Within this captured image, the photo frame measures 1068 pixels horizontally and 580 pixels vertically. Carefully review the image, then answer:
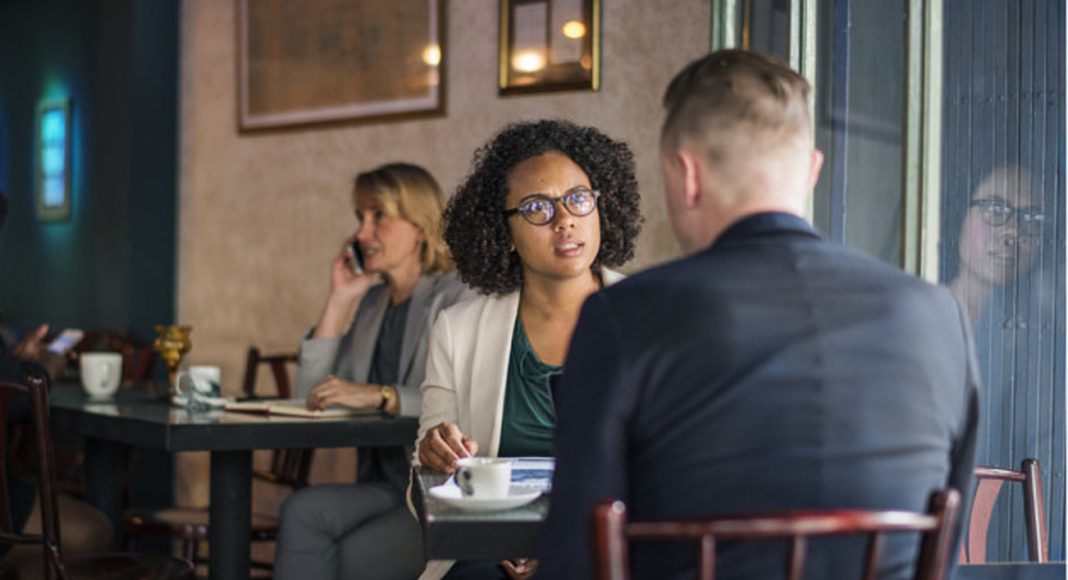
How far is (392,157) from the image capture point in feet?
16.1

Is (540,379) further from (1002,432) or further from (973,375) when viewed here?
(973,375)

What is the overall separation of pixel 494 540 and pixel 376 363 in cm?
202

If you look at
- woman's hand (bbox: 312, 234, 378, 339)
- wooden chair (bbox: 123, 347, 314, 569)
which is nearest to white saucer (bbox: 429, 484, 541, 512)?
wooden chair (bbox: 123, 347, 314, 569)

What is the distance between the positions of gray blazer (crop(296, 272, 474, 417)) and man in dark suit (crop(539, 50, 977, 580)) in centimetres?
191

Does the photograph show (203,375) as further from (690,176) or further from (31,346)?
(690,176)

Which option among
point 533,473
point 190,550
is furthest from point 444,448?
point 190,550

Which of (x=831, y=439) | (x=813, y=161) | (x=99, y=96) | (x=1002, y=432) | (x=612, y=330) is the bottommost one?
(x=1002, y=432)

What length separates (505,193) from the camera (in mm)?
2859

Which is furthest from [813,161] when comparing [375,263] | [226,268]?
[226,268]

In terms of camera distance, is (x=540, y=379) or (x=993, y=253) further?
(x=993, y=253)

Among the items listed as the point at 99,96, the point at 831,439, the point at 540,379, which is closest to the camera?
the point at 831,439

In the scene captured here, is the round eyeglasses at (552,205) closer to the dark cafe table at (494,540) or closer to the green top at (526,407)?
the green top at (526,407)

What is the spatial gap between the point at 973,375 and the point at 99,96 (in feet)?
17.0

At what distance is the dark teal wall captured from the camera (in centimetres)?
568
